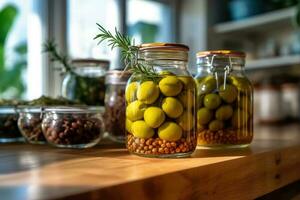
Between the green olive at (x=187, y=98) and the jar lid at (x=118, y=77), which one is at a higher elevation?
the jar lid at (x=118, y=77)

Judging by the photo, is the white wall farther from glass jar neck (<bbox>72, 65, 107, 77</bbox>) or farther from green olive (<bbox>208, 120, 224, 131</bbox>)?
green olive (<bbox>208, 120, 224, 131</bbox>)

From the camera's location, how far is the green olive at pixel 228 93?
71cm

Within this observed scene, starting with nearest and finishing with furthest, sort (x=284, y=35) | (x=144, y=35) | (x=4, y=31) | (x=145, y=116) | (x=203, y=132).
→ (x=145, y=116)
(x=203, y=132)
(x=4, y=31)
(x=144, y=35)
(x=284, y=35)

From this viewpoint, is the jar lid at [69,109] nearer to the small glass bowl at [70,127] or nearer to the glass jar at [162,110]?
the small glass bowl at [70,127]

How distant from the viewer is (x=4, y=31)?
1.25 metres

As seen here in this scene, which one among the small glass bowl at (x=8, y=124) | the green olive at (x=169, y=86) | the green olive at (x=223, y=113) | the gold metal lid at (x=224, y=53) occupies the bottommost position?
the small glass bowl at (x=8, y=124)

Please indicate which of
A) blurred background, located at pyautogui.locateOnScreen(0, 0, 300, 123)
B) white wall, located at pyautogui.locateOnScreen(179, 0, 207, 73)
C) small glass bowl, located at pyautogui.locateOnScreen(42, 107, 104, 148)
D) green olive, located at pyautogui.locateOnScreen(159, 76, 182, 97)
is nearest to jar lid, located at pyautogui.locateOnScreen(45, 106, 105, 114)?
small glass bowl, located at pyautogui.locateOnScreen(42, 107, 104, 148)

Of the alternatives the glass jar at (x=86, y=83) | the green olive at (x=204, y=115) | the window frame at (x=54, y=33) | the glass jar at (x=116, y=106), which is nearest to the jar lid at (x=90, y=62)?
the glass jar at (x=86, y=83)

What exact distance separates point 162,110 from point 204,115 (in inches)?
6.4

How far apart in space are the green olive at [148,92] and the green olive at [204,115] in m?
0.16

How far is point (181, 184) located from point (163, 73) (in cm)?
20

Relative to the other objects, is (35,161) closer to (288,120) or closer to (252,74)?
(288,120)

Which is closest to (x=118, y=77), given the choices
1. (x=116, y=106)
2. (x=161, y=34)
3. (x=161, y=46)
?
(x=116, y=106)

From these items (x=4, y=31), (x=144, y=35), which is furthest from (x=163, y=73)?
(x=144, y=35)
